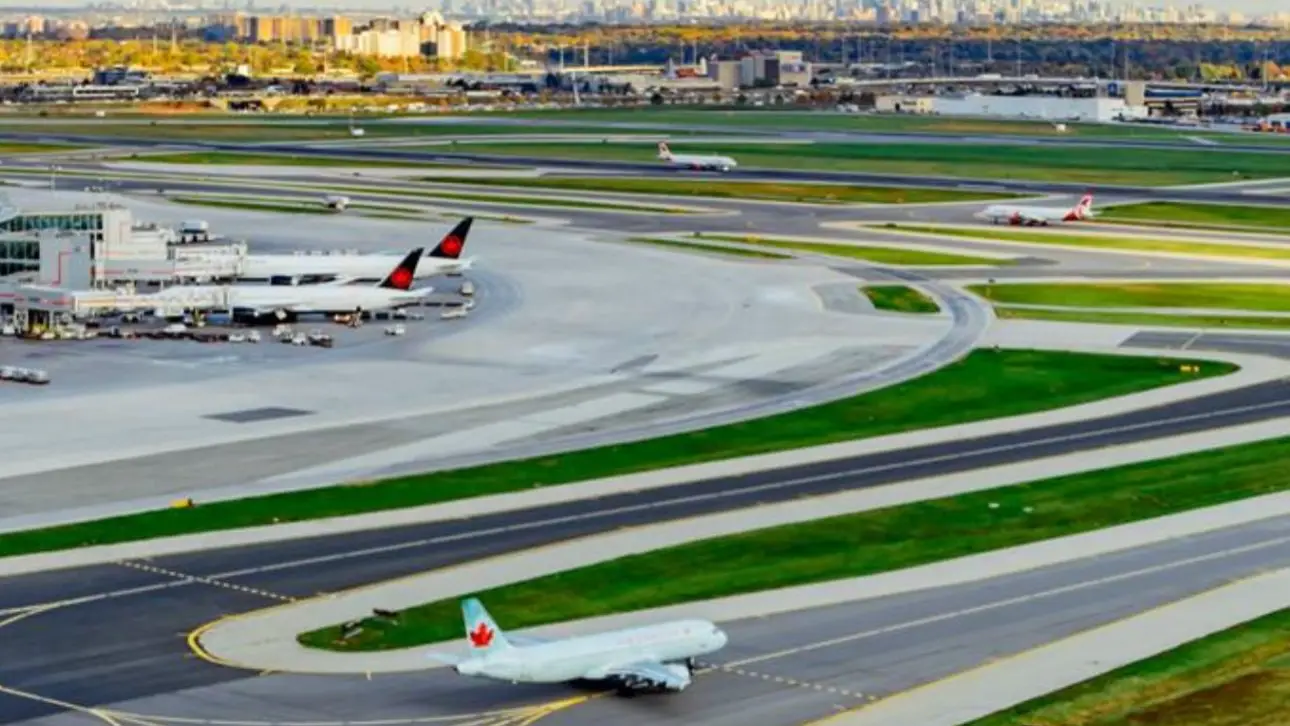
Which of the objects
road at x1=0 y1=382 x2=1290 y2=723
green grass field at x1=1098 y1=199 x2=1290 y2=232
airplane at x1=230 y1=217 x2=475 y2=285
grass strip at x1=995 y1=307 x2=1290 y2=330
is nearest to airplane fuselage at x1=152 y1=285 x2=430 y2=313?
airplane at x1=230 y1=217 x2=475 y2=285

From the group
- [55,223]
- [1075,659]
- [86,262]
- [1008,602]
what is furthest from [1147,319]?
[1075,659]

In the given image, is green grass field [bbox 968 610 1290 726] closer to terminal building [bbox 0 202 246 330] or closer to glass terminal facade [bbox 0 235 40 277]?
terminal building [bbox 0 202 246 330]

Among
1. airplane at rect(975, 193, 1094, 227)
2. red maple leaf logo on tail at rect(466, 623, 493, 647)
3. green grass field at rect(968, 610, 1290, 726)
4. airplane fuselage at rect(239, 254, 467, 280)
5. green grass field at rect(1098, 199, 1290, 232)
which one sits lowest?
green grass field at rect(1098, 199, 1290, 232)

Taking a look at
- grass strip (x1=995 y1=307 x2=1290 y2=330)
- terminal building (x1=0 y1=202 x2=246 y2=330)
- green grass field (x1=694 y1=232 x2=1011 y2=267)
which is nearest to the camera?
terminal building (x1=0 y1=202 x2=246 y2=330)

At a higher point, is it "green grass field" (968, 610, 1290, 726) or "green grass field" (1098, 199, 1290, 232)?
"green grass field" (968, 610, 1290, 726)

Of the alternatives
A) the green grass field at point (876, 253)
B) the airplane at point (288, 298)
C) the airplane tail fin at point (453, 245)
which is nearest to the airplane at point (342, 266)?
the airplane tail fin at point (453, 245)

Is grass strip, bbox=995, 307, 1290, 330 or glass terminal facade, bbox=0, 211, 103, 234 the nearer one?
grass strip, bbox=995, 307, 1290, 330

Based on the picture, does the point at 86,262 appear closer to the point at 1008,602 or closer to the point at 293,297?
the point at 293,297
